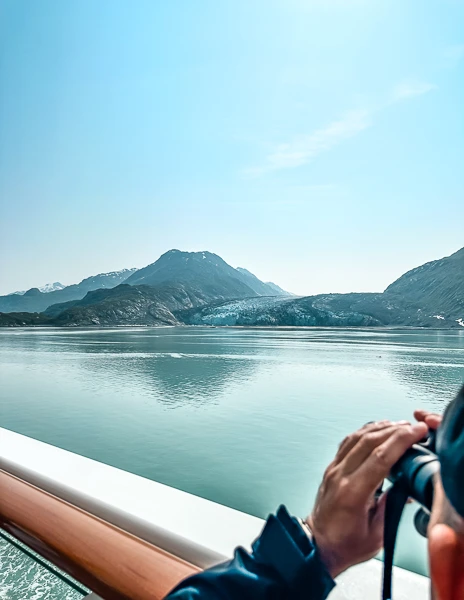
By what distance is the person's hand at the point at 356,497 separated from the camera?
202 mm

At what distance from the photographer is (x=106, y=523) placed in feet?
1.71

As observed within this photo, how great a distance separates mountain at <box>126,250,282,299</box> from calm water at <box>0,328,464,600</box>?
169ft

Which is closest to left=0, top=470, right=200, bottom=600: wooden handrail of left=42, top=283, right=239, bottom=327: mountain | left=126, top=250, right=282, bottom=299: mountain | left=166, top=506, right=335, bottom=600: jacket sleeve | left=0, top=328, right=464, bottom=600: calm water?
left=0, top=328, right=464, bottom=600: calm water

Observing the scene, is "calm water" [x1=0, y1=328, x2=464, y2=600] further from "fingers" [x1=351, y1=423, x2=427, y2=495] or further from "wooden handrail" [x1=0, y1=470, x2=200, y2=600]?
"fingers" [x1=351, y1=423, x2=427, y2=495]

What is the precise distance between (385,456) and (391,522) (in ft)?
0.10

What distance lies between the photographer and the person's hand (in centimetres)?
20

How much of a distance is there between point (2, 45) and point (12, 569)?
2902mm

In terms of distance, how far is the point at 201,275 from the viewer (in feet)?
225

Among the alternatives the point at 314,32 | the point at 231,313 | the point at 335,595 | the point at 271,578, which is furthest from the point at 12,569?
the point at 231,313

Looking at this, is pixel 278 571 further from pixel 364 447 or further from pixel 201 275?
pixel 201 275

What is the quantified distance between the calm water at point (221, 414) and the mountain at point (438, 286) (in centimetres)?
2462

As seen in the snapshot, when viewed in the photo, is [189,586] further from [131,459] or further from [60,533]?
[131,459]

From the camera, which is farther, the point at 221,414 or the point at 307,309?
the point at 307,309

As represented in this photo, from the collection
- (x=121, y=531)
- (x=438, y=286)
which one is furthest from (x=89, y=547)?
(x=438, y=286)
